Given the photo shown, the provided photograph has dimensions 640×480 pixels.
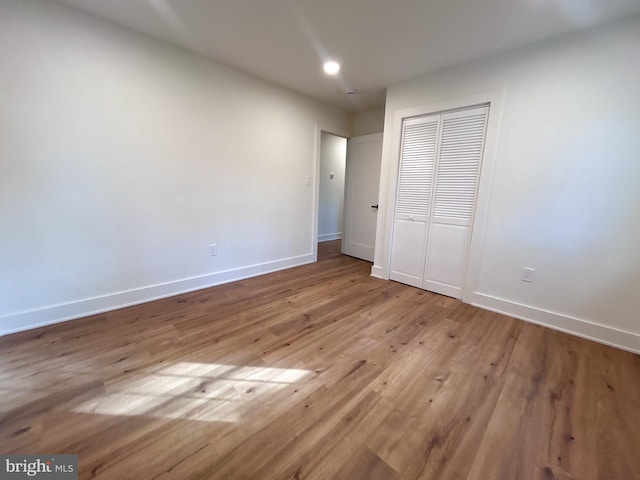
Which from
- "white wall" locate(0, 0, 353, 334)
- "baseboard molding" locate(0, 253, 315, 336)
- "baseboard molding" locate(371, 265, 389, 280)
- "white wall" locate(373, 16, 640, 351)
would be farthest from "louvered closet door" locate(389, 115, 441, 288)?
"baseboard molding" locate(0, 253, 315, 336)

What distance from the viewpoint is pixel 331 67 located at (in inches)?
107

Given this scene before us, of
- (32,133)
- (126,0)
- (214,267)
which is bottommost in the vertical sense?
(214,267)

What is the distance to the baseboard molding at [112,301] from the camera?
1971mm

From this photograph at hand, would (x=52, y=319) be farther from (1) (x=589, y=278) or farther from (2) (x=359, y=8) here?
(1) (x=589, y=278)

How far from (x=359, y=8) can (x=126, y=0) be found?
1.68 meters

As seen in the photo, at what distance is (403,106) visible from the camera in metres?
3.04

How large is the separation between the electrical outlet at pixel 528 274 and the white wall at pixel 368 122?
9.09ft

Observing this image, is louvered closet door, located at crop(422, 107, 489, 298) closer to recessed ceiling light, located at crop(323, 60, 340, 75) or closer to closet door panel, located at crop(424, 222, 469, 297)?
closet door panel, located at crop(424, 222, 469, 297)

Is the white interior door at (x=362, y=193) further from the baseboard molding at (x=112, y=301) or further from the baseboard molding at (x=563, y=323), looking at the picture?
the baseboard molding at (x=563, y=323)

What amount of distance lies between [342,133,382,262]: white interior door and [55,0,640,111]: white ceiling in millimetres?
1379

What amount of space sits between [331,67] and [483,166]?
187 cm

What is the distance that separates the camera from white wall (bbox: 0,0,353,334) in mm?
1864

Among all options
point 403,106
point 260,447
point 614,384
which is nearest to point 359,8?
point 403,106

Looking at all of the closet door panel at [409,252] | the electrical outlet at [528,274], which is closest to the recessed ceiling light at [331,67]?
the closet door panel at [409,252]
